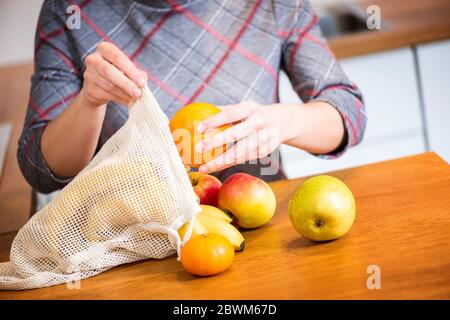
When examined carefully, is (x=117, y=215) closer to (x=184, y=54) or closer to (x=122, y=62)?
(x=122, y=62)

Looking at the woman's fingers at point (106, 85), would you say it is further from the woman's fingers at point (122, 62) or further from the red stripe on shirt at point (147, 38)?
the red stripe on shirt at point (147, 38)

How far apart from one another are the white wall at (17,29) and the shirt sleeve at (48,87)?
1.37m

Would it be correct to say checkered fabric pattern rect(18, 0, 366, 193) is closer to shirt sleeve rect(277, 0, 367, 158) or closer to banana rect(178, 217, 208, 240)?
shirt sleeve rect(277, 0, 367, 158)

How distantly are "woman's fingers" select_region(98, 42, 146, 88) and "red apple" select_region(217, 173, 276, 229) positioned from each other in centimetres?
17

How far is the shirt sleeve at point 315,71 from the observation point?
126 cm

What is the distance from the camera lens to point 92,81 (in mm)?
1007

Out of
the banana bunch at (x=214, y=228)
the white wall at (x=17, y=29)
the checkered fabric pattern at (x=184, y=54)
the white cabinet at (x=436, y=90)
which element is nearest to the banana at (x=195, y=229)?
the banana bunch at (x=214, y=228)

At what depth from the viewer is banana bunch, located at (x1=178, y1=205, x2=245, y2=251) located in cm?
85

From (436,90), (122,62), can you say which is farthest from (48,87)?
(436,90)

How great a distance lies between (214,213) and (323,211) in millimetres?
140

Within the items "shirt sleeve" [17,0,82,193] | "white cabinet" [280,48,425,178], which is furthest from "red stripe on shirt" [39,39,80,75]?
"white cabinet" [280,48,425,178]

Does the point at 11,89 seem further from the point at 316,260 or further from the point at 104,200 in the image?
the point at 316,260

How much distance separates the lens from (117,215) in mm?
875
